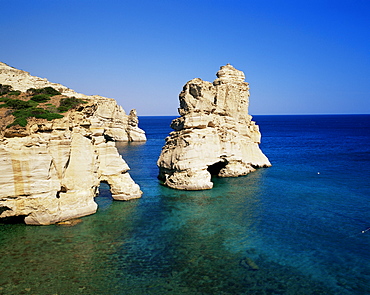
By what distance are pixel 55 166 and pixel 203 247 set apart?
1104cm

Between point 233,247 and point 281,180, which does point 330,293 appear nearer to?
Result: point 233,247

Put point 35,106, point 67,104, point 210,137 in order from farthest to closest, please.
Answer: point 210,137, point 67,104, point 35,106

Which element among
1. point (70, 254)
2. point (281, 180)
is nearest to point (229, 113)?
point (281, 180)

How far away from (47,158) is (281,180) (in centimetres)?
2455

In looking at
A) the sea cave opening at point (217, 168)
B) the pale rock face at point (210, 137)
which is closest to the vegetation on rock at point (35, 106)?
the pale rock face at point (210, 137)

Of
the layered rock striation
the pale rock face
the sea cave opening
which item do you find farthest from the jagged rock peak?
the layered rock striation

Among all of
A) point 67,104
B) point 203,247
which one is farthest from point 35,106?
point 203,247

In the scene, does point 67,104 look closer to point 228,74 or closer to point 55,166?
point 55,166

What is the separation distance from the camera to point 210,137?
111ft

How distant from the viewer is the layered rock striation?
19688mm

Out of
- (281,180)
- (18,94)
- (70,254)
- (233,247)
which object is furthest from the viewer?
(281,180)

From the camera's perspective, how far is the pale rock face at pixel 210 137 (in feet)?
104

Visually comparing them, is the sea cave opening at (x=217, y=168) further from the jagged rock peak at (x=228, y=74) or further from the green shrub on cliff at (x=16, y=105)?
the green shrub on cliff at (x=16, y=105)

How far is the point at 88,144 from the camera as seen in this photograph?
23.2 meters
